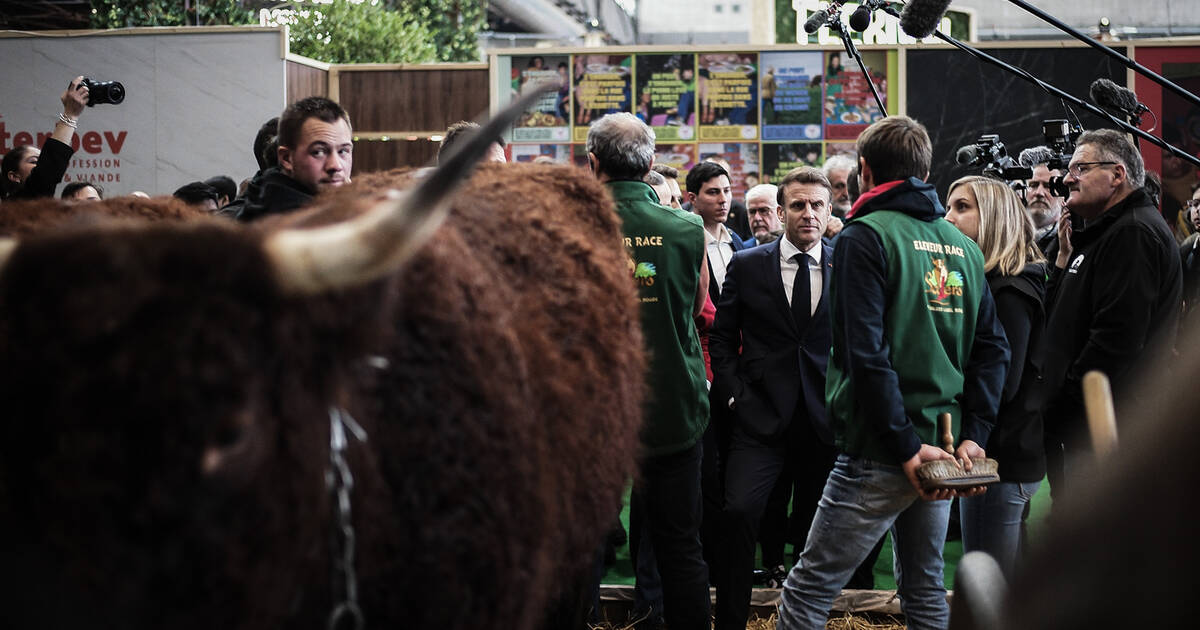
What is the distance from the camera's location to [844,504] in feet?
10.8

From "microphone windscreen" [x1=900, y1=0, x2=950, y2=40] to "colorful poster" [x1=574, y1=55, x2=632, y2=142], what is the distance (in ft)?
19.0

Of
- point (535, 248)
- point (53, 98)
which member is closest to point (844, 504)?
point (535, 248)

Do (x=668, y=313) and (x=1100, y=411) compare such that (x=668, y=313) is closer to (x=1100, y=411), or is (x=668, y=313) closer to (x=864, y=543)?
(x=864, y=543)

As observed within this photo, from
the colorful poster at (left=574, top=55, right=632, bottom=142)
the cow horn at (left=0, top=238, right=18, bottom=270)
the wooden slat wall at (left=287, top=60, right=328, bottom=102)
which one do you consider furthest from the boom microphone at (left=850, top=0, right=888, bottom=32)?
the wooden slat wall at (left=287, top=60, right=328, bottom=102)

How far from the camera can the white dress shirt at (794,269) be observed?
436cm

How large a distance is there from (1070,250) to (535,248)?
325cm

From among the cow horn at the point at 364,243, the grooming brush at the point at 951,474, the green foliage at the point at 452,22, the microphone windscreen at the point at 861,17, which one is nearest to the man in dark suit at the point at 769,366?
the microphone windscreen at the point at 861,17

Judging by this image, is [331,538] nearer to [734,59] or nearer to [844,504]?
[844,504]

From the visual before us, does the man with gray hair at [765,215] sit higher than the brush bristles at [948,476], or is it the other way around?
the man with gray hair at [765,215]

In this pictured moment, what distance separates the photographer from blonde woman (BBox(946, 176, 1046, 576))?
3854 mm

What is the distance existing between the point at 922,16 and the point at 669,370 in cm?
161

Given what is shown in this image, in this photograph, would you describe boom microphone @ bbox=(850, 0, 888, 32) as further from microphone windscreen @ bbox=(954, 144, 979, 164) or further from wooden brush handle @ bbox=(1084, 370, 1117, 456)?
wooden brush handle @ bbox=(1084, 370, 1117, 456)

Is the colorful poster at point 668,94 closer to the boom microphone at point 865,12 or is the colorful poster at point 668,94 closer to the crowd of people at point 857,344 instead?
the crowd of people at point 857,344

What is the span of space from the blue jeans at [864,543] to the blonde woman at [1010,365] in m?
0.57
